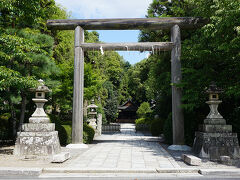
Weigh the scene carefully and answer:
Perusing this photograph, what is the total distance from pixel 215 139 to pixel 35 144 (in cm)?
658

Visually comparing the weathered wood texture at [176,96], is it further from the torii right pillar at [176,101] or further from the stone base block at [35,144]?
the stone base block at [35,144]

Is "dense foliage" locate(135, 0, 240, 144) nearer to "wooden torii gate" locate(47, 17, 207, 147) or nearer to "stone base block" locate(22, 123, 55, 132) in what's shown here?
"wooden torii gate" locate(47, 17, 207, 147)

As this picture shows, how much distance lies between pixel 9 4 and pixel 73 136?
611 cm

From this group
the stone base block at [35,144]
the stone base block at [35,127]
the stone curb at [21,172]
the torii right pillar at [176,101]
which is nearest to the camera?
the stone curb at [21,172]

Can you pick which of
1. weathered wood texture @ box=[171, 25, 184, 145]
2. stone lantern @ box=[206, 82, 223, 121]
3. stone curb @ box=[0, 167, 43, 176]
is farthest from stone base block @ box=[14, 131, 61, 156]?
stone lantern @ box=[206, 82, 223, 121]

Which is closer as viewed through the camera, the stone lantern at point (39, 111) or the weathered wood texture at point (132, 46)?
the stone lantern at point (39, 111)

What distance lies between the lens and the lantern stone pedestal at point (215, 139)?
7227 millimetres

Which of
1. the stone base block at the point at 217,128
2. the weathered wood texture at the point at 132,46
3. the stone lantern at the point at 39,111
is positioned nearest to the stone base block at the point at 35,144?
the stone lantern at the point at 39,111

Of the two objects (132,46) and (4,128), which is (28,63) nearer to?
(4,128)

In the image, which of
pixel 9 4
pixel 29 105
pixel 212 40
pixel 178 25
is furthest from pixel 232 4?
pixel 29 105

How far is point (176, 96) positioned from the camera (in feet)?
31.9

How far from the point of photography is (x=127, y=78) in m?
47.2

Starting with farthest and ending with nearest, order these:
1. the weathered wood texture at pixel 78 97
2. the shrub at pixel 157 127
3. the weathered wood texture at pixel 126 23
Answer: the shrub at pixel 157 127, the weathered wood texture at pixel 126 23, the weathered wood texture at pixel 78 97

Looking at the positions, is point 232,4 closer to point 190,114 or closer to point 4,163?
point 190,114
